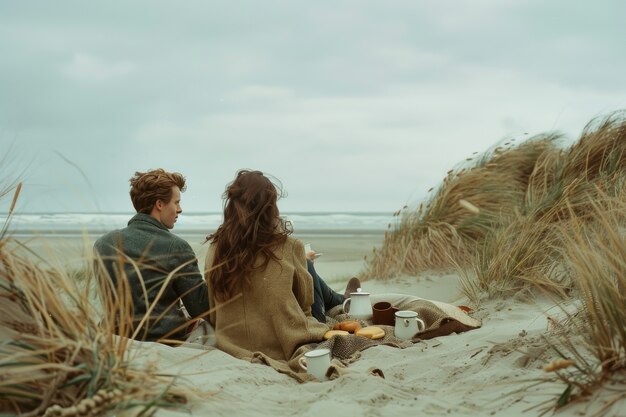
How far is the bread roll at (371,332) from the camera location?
495cm

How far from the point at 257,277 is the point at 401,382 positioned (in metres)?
1.30

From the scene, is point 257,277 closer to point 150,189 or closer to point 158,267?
point 158,267

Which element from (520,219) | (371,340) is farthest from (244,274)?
(520,219)

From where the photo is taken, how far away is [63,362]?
2.71 metres

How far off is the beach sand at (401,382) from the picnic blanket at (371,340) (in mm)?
90

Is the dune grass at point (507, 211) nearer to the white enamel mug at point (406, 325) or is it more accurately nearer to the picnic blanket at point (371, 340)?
the picnic blanket at point (371, 340)

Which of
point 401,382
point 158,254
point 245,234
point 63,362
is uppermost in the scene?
point 245,234

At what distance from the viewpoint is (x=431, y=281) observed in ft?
25.9

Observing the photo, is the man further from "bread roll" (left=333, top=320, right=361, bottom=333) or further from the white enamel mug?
the white enamel mug

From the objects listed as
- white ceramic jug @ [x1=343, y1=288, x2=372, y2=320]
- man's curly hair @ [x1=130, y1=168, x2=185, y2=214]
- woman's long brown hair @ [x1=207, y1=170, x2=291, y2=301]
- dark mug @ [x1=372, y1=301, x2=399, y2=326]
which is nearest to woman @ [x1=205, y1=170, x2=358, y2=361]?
woman's long brown hair @ [x1=207, y1=170, x2=291, y2=301]

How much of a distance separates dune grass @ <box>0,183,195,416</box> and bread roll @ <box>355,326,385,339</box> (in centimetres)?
222

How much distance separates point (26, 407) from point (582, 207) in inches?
226

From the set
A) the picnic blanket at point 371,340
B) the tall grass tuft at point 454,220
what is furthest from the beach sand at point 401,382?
the tall grass tuft at point 454,220

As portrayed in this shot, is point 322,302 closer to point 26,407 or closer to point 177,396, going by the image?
point 177,396
